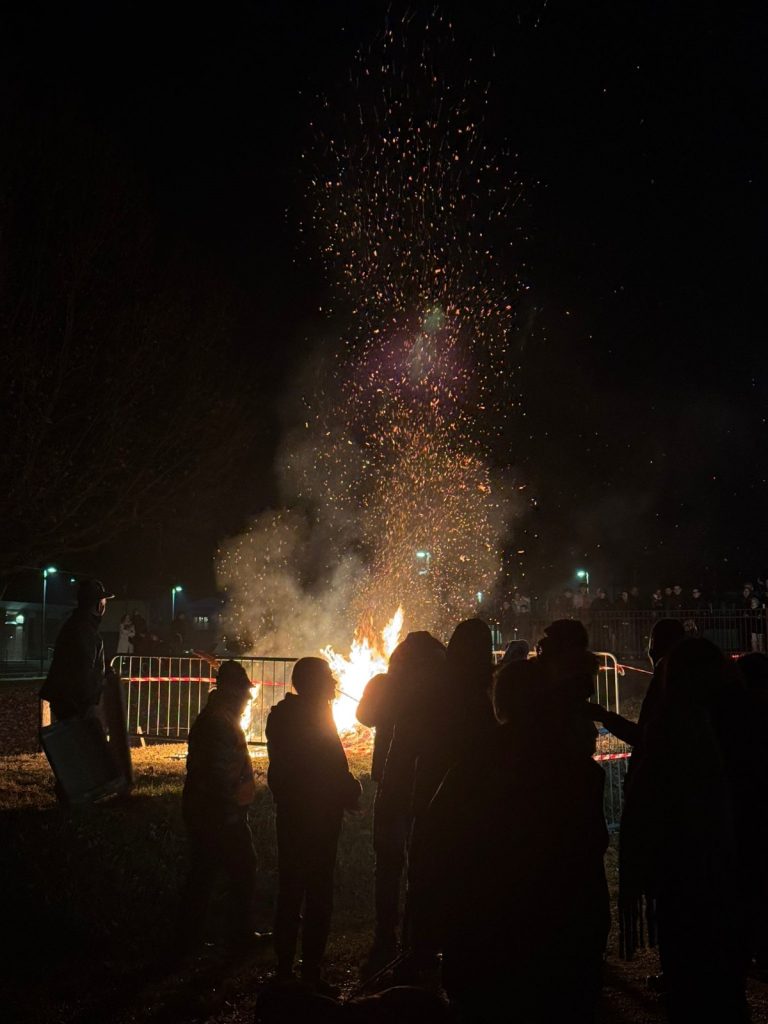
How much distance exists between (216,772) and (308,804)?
83cm

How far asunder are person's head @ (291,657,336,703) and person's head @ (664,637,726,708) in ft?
7.41

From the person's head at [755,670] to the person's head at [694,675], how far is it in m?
Answer: 2.03

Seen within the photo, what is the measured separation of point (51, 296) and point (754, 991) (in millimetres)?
17003

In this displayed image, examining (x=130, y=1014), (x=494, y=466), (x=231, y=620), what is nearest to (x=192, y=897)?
(x=130, y=1014)

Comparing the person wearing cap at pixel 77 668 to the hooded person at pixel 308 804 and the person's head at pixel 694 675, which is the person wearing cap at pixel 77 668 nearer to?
the hooded person at pixel 308 804

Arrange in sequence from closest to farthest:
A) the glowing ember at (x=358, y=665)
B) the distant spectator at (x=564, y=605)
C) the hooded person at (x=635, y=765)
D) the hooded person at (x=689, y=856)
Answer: the hooded person at (x=689, y=856)
the hooded person at (x=635, y=765)
the glowing ember at (x=358, y=665)
the distant spectator at (x=564, y=605)

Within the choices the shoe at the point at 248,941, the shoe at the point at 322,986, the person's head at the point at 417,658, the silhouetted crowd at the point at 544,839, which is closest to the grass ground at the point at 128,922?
the shoe at the point at 248,941

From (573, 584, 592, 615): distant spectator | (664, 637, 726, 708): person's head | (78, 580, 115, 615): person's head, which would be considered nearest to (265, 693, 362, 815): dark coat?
(664, 637, 726, 708): person's head

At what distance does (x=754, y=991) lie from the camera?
205 inches

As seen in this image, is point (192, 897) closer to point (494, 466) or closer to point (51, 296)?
point (51, 296)

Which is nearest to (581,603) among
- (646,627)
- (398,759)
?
(646,627)

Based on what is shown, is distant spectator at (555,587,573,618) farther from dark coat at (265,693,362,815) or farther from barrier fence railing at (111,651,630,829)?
dark coat at (265,693,362,815)

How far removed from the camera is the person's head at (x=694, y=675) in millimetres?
3682

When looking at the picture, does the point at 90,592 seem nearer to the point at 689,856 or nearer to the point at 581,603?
the point at 689,856
